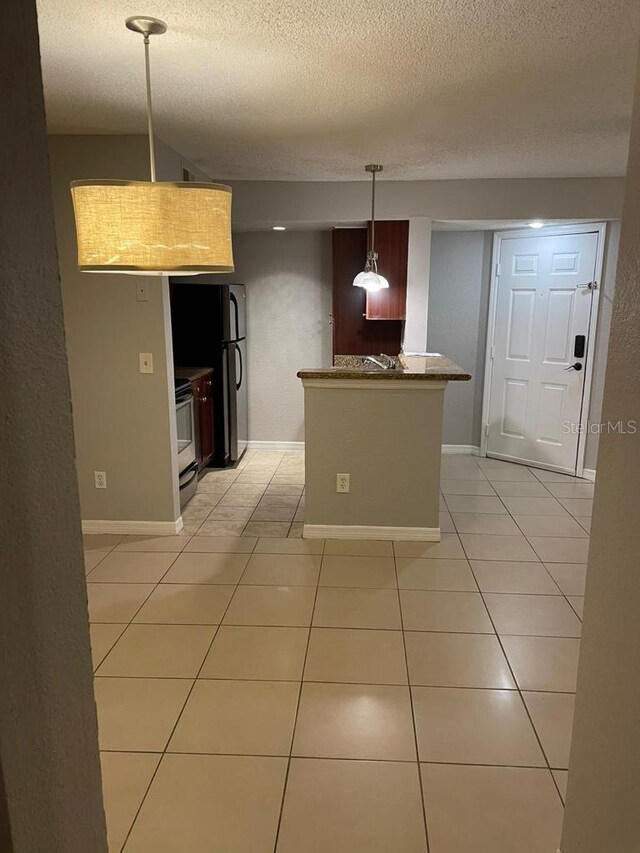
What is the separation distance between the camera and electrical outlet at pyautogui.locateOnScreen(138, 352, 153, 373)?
11.8ft

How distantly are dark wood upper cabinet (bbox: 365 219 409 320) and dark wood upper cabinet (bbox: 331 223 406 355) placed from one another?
208 mm

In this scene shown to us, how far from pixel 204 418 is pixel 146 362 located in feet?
4.71

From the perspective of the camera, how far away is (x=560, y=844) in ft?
5.29

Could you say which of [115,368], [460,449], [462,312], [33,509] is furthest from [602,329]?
[33,509]

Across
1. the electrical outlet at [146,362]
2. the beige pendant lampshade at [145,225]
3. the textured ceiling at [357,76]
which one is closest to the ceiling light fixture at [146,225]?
the beige pendant lampshade at [145,225]

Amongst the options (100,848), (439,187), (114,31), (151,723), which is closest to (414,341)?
(439,187)

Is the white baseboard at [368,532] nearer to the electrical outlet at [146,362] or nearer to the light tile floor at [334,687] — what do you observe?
the light tile floor at [334,687]

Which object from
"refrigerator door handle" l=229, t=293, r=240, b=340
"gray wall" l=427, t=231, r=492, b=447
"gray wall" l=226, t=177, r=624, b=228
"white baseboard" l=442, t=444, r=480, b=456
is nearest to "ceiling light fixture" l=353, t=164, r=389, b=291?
"gray wall" l=226, t=177, r=624, b=228

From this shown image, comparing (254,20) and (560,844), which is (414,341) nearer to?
(254,20)

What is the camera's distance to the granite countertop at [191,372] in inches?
178

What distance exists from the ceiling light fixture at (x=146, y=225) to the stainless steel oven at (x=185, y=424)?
91.3 inches

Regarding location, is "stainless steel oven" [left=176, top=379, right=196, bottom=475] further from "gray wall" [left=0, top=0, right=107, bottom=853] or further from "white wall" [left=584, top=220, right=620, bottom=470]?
"gray wall" [left=0, top=0, right=107, bottom=853]

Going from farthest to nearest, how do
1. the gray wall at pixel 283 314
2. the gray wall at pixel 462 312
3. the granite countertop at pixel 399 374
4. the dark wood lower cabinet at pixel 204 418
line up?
the gray wall at pixel 283 314 → the gray wall at pixel 462 312 → the dark wood lower cabinet at pixel 204 418 → the granite countertop at pixel 399 374

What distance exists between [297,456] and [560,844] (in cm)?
444
